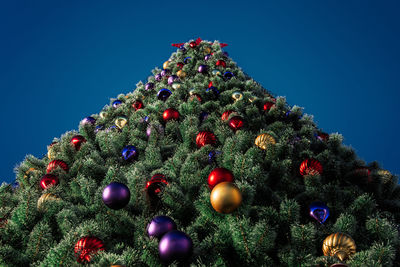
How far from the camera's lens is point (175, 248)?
108 centimetres

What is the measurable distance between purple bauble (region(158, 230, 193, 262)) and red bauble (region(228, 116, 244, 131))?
1.24m

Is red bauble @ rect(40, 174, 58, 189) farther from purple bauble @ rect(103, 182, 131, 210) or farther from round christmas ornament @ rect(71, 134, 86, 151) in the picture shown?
purple bauble @ rect(103, 182, 131, 210)

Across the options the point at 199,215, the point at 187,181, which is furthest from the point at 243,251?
the point at 187,181

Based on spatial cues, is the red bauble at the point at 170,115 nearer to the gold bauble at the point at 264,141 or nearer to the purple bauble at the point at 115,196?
the gold bauble at the point at 264,141

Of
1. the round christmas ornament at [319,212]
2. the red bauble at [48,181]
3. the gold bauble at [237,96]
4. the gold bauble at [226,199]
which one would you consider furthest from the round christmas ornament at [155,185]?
the gold bauble at [237,96]

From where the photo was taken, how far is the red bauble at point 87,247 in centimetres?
107

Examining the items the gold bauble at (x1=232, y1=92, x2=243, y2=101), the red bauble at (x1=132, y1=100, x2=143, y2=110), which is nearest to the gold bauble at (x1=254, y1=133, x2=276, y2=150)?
the gold bauble at (x1=232, y1=92, x2=243, y2=101)

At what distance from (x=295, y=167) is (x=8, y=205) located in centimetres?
201

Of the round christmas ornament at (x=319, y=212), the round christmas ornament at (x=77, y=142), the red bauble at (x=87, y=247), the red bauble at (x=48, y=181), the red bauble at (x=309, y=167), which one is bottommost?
the red bauble at (x=87, y=247)

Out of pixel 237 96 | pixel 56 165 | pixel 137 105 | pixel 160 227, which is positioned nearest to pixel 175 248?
pixel 160 227

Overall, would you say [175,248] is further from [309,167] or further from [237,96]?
[237,96]

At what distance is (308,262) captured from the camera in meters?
1.08

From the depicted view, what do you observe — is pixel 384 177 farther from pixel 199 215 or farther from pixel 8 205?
pixel 8 205

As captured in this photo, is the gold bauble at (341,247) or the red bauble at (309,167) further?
the red bauble at (309,167)
